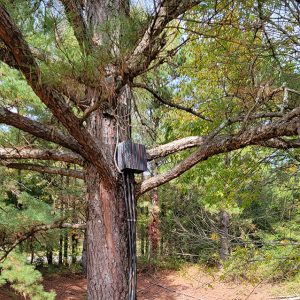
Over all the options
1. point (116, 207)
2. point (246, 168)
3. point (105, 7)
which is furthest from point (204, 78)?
point (116, 207)

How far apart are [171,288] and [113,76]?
7447 mm

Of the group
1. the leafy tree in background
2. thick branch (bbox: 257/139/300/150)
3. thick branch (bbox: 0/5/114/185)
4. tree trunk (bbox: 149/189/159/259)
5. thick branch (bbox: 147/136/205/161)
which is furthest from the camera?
tree trunk (bbox: 149/189/159/259)

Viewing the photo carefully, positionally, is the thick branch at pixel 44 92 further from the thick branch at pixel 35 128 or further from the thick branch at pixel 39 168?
the thick branch at pixel 39 168

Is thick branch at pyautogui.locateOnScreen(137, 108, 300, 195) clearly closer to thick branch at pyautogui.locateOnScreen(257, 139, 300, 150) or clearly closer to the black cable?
the black cable

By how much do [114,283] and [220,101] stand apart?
1.62m

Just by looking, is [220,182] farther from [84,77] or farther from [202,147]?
[84,77]

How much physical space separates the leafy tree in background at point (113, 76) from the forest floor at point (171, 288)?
4730 mm

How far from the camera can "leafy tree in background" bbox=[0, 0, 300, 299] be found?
1.34 metres

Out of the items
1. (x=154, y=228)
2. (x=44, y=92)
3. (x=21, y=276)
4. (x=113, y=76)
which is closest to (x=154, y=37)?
(x=113, y=76)

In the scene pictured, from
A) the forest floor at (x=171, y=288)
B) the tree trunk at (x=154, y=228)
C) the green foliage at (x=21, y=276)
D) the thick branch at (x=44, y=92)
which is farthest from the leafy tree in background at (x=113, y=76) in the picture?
the tree trunk at (x=154, y=228)

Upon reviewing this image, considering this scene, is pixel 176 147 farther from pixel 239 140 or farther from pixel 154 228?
pixel 154 228

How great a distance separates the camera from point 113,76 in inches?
64.8

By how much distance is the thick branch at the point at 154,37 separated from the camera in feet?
5.06

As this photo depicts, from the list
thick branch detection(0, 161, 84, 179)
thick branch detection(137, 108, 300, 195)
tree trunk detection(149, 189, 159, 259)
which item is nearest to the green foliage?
thick branch detection(0, 161, 84, 179)
